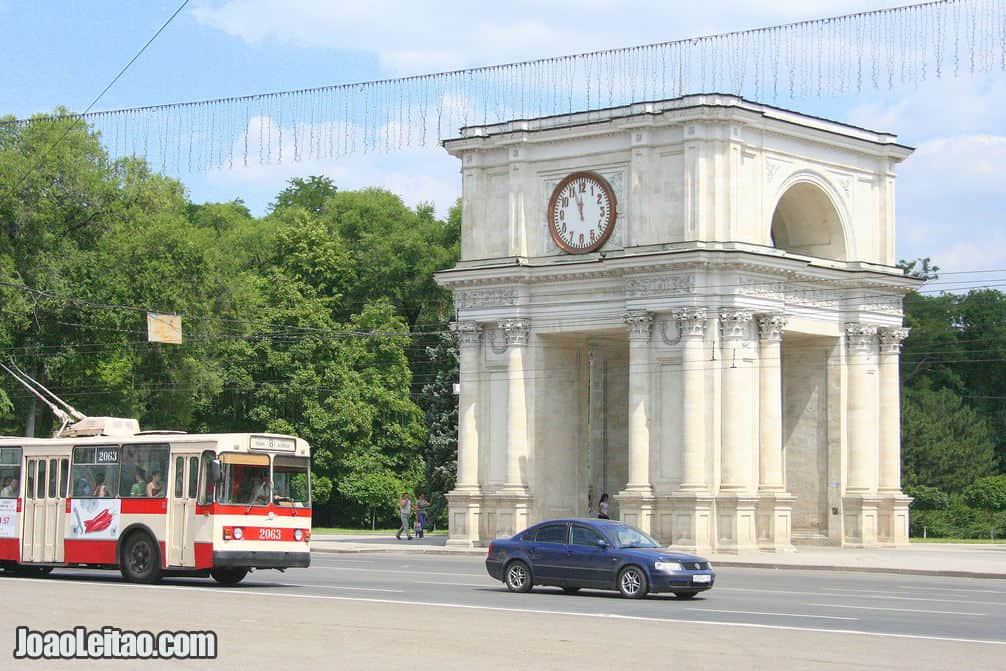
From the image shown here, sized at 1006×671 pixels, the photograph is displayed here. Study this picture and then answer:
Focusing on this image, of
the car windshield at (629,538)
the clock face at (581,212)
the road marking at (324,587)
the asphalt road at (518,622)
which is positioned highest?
the clock face at (581,212)

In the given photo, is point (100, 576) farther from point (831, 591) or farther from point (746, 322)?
point (746, 322)

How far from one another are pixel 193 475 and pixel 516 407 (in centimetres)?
2539

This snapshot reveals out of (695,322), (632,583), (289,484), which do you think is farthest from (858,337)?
(289,484)

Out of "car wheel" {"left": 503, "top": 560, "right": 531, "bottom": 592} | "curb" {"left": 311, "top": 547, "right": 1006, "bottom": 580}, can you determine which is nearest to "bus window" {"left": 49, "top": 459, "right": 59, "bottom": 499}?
"car wheel" {"left": 503, "top": 560, "right": 531, "bottom": 592}

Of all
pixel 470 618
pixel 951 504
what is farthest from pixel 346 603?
pixel 951 504

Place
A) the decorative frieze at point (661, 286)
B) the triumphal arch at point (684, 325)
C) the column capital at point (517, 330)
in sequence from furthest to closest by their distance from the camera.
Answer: the column capital at point (517, 330)
the triumphal arch at point (684, 325)
the decorative frieze at point (661, 286)

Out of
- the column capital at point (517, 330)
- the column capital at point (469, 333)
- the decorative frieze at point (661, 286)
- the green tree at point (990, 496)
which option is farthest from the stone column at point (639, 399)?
the green tree at point (990, 496)

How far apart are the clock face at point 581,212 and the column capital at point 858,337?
31.2ft

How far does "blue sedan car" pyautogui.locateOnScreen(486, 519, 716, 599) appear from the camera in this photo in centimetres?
2931

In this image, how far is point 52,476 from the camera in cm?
3475

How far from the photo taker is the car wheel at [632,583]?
96.5 feet

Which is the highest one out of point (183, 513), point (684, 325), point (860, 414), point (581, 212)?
point (581, 212)

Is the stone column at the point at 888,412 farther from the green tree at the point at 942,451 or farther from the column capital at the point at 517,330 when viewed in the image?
the green tree at the point at 942,451

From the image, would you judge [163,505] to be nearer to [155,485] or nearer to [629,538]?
[155,485]
